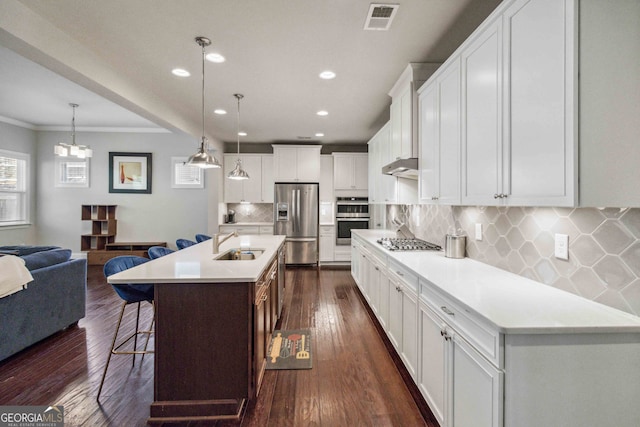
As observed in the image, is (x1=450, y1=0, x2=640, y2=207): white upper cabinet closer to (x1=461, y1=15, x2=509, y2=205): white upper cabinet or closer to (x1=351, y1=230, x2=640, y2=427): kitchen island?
(x1=461, y1=15, x2=509, y2=205): white upper cabinet

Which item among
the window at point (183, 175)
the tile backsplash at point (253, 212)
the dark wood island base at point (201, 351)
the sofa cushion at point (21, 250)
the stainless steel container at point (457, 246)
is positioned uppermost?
the window at point (183, 175)

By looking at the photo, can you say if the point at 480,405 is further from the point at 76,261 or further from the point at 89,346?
the point at 76,261

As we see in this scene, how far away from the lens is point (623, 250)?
4.13 ft

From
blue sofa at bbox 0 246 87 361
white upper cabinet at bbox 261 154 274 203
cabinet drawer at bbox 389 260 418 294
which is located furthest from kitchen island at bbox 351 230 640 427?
white upper cabinet at bbox 261 154 274 203

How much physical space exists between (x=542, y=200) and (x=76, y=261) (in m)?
4.18

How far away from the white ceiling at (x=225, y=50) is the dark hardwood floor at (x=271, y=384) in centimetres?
Answer: 247

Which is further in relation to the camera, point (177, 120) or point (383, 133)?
point (177, 120)

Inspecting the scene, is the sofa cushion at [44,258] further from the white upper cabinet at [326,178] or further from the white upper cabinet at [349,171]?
the white upper cabinet at [349,171]

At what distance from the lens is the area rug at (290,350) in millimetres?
2529

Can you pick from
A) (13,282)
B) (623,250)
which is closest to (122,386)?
(13,282)

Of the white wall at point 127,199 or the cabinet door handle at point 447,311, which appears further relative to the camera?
the white wall at point 127,199

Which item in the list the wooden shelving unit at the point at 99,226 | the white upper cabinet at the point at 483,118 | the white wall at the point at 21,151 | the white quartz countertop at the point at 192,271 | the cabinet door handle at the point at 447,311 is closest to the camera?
the cabinet door handle at the point at 447,311

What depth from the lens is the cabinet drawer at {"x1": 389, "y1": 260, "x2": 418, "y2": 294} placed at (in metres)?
2.05

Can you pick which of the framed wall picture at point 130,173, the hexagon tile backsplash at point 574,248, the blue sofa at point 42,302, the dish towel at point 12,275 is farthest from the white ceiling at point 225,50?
the framed wall picture at point 130,173
